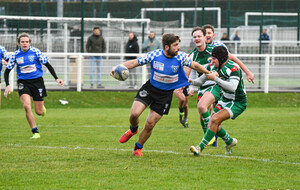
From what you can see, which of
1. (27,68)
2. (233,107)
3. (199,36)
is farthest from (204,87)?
(27,68)

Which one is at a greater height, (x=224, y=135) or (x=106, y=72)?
(x=106, y=72)

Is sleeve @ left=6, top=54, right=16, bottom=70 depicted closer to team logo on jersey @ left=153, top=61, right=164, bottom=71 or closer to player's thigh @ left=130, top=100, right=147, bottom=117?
player's thigh @ left=130, top=100, right=147, bottom=117

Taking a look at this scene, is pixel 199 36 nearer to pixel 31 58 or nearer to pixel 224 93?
pixel 224 93

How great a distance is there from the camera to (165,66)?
815 centimetres

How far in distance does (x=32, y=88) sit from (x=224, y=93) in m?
4.26

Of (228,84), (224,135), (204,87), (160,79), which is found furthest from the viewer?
(204,87)

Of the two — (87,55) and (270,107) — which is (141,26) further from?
(270,107)

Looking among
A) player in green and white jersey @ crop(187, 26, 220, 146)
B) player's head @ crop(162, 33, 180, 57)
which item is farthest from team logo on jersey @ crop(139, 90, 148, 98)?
player in green and white jersey @ crop(187, 26, 220, 146)

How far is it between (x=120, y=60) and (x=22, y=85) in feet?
31.2

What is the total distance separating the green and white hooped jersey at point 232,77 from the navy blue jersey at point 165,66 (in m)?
0.52

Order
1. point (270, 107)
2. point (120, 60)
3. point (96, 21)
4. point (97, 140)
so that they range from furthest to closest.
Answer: point (96, 21), point (120, 60), point (270, 107), point (97, 140)

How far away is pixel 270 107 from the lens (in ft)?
61.1

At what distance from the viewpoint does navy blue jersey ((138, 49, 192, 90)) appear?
813cm

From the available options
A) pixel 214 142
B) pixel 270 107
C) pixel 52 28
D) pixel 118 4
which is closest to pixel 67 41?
pixel 52 28
